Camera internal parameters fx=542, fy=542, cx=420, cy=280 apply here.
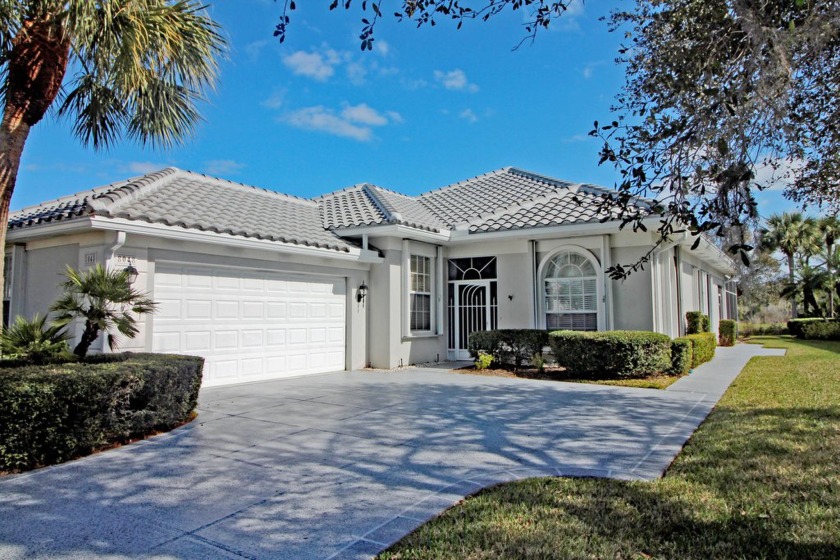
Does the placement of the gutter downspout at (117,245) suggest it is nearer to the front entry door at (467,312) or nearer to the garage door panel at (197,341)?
the garage door panel at (197,341)

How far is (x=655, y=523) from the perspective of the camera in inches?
165

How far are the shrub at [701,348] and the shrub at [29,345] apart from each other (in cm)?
1365

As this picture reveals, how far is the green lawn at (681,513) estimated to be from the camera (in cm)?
376

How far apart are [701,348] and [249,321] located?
12492mm

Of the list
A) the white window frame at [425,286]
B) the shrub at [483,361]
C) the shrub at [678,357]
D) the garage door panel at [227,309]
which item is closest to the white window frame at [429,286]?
the white window frame at [425,286]

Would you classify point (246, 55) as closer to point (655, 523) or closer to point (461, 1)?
point (461, 1)

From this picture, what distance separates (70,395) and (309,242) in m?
7.29

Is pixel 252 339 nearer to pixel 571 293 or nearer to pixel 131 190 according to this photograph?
pixel 131 190

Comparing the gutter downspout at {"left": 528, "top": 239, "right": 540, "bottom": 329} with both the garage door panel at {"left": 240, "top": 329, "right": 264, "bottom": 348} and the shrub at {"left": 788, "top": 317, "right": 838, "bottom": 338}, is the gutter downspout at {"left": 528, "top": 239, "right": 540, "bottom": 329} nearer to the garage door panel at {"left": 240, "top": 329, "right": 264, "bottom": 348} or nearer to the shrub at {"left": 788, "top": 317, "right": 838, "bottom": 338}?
the garage door panel at {"left": 240, "top": 329, "right": 264, "bottom": 348}

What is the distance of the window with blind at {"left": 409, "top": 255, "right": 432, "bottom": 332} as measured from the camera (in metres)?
15.4

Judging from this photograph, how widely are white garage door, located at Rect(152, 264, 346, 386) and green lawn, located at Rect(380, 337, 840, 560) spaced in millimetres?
7726

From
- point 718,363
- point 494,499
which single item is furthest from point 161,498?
point 718,363

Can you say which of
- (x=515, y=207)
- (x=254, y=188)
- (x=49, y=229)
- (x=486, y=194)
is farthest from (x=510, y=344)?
(x=49, y=229)

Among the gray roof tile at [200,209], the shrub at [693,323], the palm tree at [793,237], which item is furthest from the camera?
the palm tree at [793,237]
